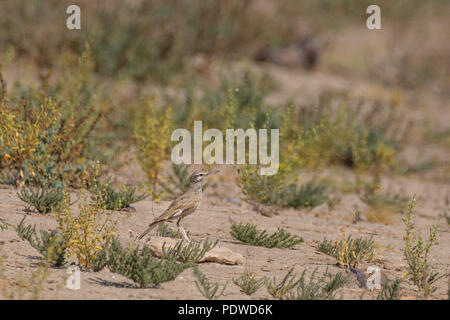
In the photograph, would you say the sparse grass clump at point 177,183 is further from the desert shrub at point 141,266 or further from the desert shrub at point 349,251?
the desert shrub at point 141,266

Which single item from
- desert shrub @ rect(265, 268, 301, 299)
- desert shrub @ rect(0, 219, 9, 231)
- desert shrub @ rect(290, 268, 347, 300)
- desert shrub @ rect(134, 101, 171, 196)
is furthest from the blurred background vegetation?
desert shrub @ rect(265, 268, 301, 299)

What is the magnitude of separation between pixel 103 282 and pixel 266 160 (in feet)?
8.49

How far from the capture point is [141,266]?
415 centimetres

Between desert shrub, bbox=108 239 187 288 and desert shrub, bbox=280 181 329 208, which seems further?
desert shrub, bbox=280 181 329 208

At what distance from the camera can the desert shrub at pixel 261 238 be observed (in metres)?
5.25

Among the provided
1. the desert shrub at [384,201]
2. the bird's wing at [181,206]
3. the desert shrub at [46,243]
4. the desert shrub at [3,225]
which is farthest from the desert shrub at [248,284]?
the desert shrub at [384,201]

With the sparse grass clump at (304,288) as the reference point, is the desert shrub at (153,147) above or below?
above

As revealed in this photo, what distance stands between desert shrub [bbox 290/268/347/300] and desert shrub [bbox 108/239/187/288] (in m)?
0.72

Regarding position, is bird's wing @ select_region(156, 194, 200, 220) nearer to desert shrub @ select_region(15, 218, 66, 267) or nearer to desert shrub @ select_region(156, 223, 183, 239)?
desert shrub @ select_region(156, 223, 183, 239)

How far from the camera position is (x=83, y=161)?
6617mm

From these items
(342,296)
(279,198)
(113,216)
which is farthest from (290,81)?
(342,296)

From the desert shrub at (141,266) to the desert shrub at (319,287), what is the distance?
725 mm

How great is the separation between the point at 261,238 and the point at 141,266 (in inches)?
53.7

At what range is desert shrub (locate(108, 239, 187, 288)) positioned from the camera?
13.6ft
